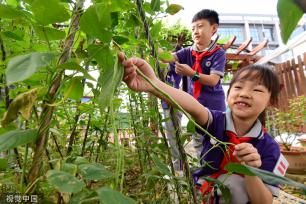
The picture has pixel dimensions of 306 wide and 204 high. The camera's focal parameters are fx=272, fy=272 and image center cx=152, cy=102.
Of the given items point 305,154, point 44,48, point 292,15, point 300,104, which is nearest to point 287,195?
point 305,154

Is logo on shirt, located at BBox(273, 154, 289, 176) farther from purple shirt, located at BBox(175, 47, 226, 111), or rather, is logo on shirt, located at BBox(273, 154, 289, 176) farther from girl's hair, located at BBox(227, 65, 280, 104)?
purple shirt, located at BBox(175, 47, 226, 111)

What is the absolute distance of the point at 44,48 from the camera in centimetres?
56

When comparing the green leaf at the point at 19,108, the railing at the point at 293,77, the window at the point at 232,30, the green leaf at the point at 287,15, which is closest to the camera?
the green leaf at the point at 287,15

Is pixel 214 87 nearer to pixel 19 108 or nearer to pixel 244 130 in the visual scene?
pixel 244 130

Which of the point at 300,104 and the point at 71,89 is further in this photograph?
the point at 300,104

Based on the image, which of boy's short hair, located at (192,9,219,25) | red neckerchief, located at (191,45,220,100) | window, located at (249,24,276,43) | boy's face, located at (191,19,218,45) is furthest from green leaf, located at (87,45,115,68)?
window, located at (249,24,276,43)

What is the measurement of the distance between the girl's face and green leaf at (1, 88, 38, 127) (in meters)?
0.69

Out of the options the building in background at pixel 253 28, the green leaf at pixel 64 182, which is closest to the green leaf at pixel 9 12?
the green leaf at pixel 64 182

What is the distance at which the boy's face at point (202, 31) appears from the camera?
5.22 feet

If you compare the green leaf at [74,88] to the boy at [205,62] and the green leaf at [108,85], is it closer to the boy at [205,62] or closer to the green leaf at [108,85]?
the green leaf at [108,85]

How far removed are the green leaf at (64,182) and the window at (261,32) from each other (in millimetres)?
8866

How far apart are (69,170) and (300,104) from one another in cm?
275

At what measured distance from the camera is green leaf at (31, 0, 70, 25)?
336mm

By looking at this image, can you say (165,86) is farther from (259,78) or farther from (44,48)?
(259,78)
